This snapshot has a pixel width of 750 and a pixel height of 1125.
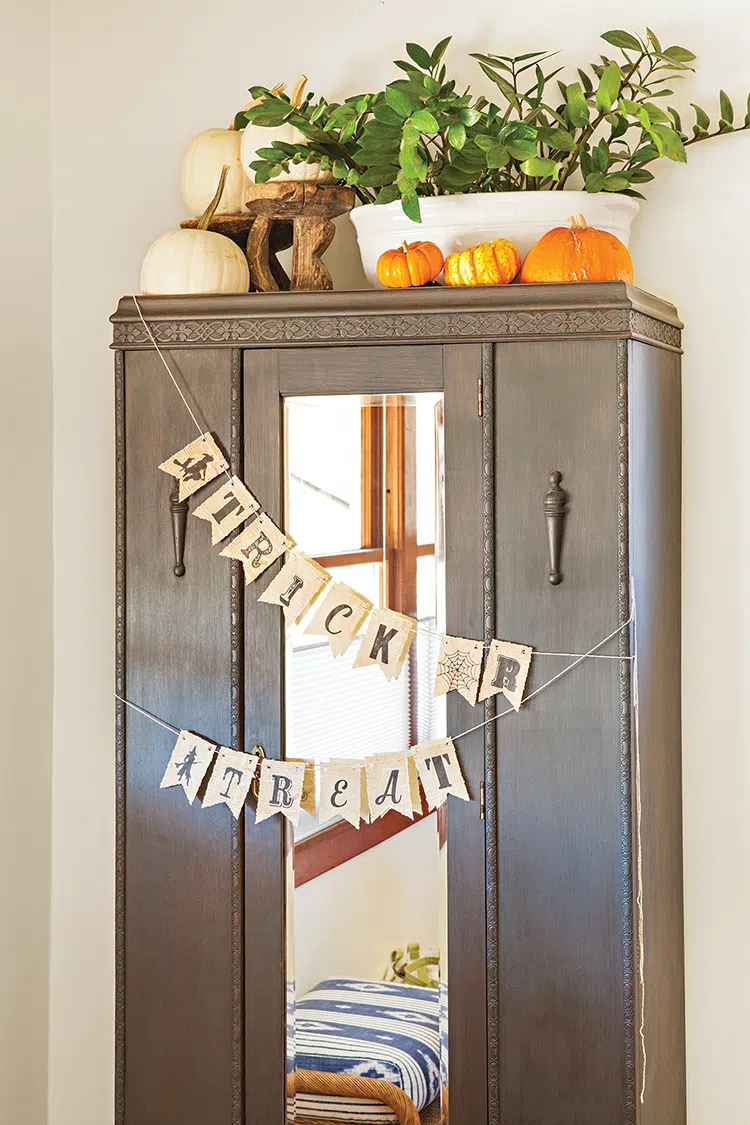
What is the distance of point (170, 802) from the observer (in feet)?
6.44

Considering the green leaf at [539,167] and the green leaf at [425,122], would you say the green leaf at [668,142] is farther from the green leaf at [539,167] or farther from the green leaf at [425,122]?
the green leaf at [425,122]

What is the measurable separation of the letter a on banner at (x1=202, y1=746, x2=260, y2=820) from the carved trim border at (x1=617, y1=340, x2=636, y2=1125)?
58cm

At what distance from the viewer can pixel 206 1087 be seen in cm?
196

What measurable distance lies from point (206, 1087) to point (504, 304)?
1337 mm

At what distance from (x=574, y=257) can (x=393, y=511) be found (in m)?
0.47

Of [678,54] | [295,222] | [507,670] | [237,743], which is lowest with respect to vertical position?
[237,743]


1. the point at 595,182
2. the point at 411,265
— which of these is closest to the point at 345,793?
the point at 411,265

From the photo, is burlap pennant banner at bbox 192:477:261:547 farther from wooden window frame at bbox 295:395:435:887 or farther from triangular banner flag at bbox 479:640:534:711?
triangular banner flag at bbox 479:640:534:711

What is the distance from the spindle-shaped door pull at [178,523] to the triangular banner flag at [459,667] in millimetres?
442

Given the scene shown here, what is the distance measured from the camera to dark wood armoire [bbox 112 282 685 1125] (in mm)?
1791

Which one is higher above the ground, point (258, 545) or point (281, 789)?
point (258, 545)

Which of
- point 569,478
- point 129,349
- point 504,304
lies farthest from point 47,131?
point 569,478

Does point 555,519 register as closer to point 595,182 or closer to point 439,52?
point 595,182

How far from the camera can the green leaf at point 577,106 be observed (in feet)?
6.39
